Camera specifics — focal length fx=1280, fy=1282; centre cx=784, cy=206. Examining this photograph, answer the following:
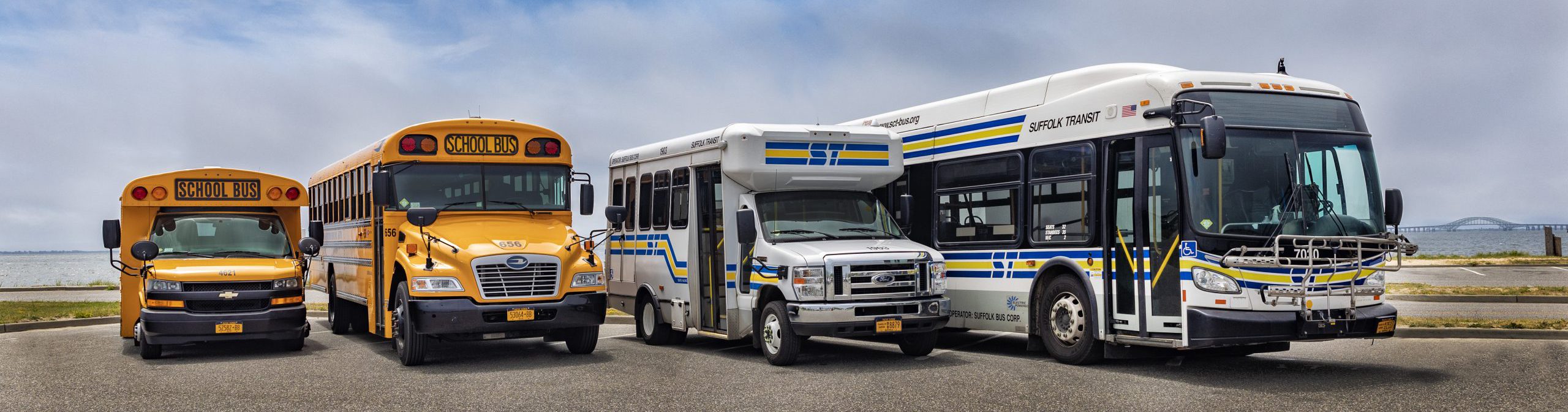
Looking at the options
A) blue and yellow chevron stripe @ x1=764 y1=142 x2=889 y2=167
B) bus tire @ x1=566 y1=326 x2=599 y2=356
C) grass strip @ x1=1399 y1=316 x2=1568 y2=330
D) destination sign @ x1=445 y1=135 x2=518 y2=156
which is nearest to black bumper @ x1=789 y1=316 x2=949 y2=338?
blue and yellow chevron stripe @ x1=764 y1=142 x2=889 y2=167

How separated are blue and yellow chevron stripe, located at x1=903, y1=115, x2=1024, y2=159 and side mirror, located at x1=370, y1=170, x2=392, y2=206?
6.44 meters

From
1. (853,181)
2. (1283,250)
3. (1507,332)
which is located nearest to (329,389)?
(853,181)

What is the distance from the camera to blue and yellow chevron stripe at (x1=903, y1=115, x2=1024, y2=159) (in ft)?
48.0

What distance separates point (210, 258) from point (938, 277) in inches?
373

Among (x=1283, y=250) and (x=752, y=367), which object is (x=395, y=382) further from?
(x=1283, y=250)

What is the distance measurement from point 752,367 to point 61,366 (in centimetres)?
779

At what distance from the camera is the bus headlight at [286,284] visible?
1598 centimetres

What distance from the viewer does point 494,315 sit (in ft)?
46.1

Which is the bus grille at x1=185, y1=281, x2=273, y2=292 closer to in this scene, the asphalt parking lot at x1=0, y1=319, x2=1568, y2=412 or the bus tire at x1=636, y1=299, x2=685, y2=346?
the asphalt parking lot at x1=0, y1=319, x2=1568, y2=412

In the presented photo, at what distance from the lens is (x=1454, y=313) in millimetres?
19984

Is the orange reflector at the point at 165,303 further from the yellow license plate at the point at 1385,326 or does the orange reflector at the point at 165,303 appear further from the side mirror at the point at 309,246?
the yellow license plate at the point at 1385,326

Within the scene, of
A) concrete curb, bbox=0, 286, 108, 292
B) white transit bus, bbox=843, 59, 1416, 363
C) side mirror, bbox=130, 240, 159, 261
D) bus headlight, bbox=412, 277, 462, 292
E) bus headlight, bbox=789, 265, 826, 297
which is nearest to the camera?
white transit bus, bbox=843, 59, 1416, 363

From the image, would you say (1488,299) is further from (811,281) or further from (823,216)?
(811,281)

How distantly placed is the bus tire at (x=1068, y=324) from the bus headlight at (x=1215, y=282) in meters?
1.43
